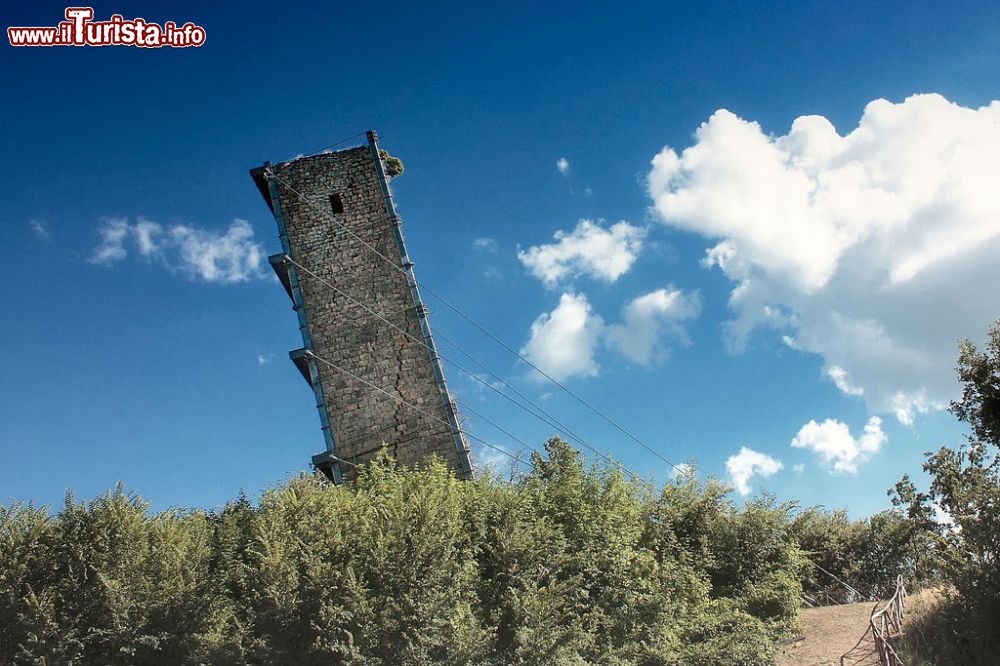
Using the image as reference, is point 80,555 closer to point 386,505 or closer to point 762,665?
point 386,505

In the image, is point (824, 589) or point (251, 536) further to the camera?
point (824, 589)

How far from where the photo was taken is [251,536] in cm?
1585

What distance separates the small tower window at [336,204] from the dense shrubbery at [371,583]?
871cm

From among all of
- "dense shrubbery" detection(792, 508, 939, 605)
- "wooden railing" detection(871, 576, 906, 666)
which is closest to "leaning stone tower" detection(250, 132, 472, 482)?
"wooden railing" detection(871, 576, 906, 666)

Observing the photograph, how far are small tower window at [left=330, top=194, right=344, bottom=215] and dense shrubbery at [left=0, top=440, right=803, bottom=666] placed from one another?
28.6ft

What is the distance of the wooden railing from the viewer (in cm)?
1559

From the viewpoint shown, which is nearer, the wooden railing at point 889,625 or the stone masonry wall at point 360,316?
the wooden railing at point 889,625

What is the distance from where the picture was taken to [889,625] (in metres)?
17.8

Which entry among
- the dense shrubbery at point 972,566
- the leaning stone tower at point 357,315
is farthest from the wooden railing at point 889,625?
the leaning stone tower at point 357,315

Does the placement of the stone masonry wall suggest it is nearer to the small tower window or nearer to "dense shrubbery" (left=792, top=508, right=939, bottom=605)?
the small tower window

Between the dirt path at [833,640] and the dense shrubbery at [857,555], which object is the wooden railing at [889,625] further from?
the dense shrubbery at [857,555]

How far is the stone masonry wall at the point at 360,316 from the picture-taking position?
20.3 metres

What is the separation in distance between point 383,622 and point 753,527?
37.0 ft

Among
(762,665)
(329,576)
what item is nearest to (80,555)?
(329,576)
